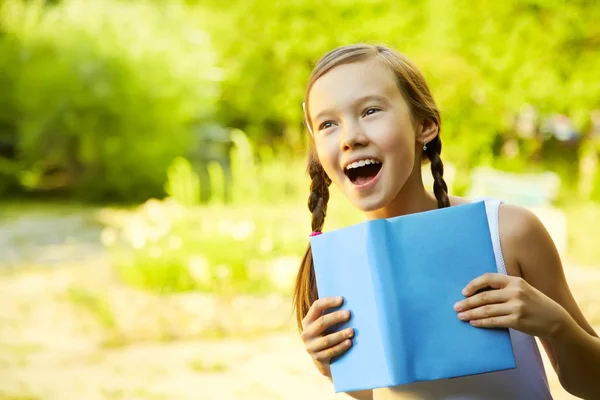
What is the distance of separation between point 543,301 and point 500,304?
0.25 feet

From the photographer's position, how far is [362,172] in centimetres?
114

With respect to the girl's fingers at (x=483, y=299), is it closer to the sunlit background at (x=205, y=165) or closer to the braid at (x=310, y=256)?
the braid at (x=310, y=256)

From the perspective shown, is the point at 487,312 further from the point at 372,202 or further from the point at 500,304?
the point at 372,202

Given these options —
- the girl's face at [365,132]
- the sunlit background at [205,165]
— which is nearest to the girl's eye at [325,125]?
the girl's face at [365,132]

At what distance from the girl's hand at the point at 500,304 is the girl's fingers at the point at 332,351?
0.15 metres

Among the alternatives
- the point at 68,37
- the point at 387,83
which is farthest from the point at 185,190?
the point at 68,37

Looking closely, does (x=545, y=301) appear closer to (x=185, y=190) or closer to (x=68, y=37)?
(x=185, y=190)

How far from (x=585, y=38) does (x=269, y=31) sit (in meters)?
6.51

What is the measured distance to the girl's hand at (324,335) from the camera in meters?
1.01

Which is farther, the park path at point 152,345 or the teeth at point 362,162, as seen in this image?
the park path at point 152,345

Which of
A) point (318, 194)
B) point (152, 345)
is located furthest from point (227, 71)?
point (318, 194)

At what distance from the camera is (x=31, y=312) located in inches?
221

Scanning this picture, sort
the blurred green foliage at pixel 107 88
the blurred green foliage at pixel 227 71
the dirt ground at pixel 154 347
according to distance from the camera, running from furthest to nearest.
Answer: the blurred green foliage at pixel 107 88 < the blurred green foliage at pixel 227 71 < the dirt ground at pixel 154 347

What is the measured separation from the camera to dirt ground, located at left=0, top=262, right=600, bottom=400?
153 inches
